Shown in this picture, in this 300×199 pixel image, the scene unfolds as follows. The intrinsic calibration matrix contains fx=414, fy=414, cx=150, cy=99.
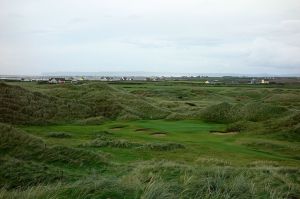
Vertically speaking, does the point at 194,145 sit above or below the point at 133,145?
below

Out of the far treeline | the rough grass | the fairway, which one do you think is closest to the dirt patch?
the fairway

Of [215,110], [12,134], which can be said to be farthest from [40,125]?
[215,110]

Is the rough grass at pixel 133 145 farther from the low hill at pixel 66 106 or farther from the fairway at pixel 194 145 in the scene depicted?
the low hill at pixel 66 106

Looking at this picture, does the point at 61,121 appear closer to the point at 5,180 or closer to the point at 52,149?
the point at 52,149

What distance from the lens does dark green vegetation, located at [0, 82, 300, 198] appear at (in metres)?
8.91

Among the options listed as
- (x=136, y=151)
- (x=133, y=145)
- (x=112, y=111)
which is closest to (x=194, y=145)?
(x=133, y=145)

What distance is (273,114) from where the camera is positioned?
36031 millimetres

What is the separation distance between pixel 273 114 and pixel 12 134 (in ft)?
80.9

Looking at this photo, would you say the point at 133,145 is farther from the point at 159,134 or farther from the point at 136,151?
the point at 159,134

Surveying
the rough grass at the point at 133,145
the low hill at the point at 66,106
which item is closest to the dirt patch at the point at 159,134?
the rough grass at the point at 133,145

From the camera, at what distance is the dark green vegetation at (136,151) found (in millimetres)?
8906

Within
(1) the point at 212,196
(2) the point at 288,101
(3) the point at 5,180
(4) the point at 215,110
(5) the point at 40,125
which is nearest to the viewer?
(1) the point at 212,196

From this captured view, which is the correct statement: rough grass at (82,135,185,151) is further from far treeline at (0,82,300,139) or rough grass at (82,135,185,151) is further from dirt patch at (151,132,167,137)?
far treeline at (0,82,300,139)

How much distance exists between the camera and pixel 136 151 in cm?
1967
